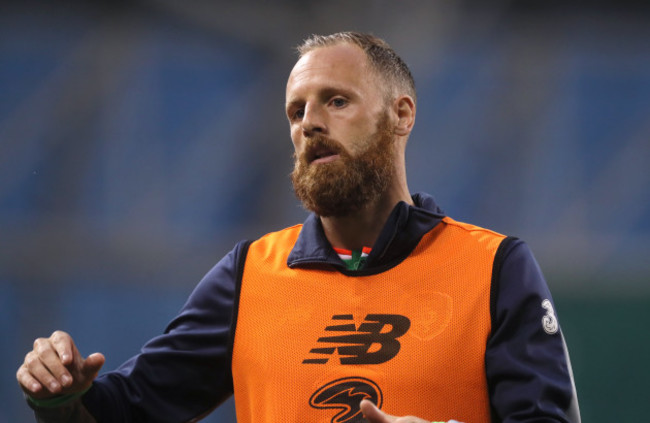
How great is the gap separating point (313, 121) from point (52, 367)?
797mm

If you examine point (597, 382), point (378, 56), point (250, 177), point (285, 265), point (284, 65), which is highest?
point (284, 65)

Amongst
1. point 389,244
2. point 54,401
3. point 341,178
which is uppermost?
Answer: point 341,178

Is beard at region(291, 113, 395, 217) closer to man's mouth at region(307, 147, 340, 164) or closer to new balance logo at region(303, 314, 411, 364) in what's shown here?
man's mouth at region(307, 147, 340, 164)

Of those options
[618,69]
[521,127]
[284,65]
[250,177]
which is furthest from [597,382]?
[284,65]

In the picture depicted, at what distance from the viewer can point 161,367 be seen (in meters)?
1.83

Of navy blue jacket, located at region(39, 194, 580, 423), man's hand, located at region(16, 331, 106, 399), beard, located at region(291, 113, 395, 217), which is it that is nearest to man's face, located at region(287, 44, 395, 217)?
beard, located at region(291, 113, 395, 217)

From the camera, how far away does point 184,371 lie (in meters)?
1.83

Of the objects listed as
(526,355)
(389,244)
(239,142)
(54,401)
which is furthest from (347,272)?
(239,142)

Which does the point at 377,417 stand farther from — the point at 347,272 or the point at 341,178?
the point at 341,178

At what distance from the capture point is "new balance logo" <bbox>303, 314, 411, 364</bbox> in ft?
5.64

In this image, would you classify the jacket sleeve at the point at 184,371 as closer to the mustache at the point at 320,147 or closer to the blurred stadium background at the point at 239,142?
the mustache at the point at 320,147

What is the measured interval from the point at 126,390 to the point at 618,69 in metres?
2.76

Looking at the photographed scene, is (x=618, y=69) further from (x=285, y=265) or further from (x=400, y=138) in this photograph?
(x=285, y=265)

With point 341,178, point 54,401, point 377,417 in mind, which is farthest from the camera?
point 341,178
